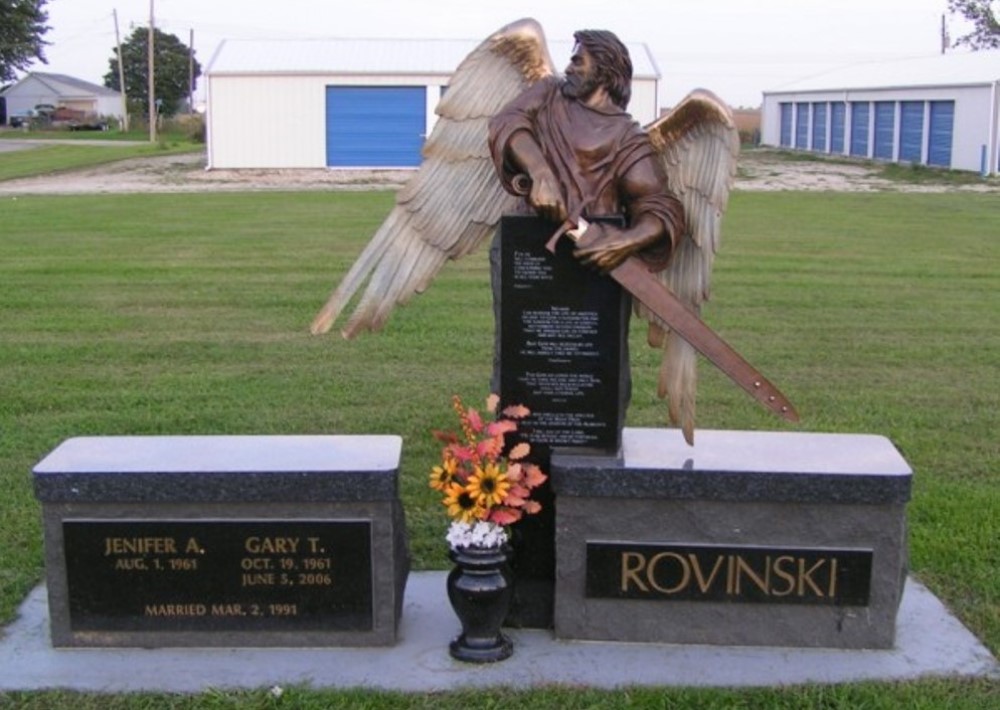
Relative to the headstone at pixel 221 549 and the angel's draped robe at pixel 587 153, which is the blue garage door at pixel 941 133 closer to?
the angel's draped robe at pixel 587 153

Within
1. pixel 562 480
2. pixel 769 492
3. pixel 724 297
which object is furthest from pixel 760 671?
pixel 724 297

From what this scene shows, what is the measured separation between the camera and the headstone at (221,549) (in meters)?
5.27

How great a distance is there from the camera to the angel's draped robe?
532cm

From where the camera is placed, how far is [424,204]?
5.70m

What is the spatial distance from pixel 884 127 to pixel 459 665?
136 ft

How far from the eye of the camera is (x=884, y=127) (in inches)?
1727

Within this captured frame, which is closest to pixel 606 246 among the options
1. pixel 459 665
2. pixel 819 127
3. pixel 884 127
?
pixel 459 665

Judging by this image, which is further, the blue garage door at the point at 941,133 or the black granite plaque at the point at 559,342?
the blue garage door at the point at 941,133

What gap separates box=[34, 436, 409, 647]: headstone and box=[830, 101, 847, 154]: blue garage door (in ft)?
146

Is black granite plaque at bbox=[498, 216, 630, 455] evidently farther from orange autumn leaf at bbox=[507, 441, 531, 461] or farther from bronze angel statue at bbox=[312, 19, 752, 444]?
orange autumn leaf at bbox=[507, 441, 531, 461]

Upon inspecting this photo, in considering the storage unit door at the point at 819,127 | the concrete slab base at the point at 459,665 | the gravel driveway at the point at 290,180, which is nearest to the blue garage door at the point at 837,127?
the storage unit door at the point at 819,127

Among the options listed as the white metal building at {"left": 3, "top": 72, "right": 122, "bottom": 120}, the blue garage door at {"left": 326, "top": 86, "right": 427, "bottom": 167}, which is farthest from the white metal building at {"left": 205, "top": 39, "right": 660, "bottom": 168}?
the white metal building at {"left": 3, "top": 72, "right": 122, "bottom": 120}

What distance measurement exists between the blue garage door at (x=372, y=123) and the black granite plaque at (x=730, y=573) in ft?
108

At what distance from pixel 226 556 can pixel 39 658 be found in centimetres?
82
